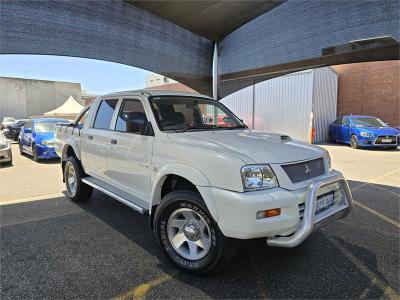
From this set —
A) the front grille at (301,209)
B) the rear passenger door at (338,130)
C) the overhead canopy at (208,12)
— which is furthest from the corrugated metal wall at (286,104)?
the front grille at (301,209)

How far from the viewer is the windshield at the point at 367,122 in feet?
47.2

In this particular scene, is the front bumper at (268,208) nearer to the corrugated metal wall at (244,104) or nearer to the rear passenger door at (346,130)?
the rear passenger door at (346,130)

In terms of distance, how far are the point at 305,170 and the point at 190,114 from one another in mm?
1850

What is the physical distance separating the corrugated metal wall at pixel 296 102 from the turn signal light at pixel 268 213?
1365 centimetres

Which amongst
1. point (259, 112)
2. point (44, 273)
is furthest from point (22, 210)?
point (259, 112)

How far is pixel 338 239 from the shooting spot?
12.8 feet

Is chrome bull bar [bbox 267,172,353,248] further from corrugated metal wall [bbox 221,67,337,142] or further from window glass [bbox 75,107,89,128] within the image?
corrugated metal wall [bbox 221,67,337,142]

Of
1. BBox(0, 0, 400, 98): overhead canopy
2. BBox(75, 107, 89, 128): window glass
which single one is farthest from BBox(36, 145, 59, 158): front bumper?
BBox(0, 0, 400, 98): overhead canopy

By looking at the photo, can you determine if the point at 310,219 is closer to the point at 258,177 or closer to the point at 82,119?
the point at 258,177

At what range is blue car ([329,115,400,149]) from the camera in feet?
44.4

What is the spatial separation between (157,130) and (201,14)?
3730 mm

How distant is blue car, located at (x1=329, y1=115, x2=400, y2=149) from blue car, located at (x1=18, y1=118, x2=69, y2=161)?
13.0m

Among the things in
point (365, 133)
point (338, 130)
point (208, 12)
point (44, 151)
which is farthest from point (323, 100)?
point (44, 151)

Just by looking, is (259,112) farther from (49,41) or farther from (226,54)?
(49,41)
